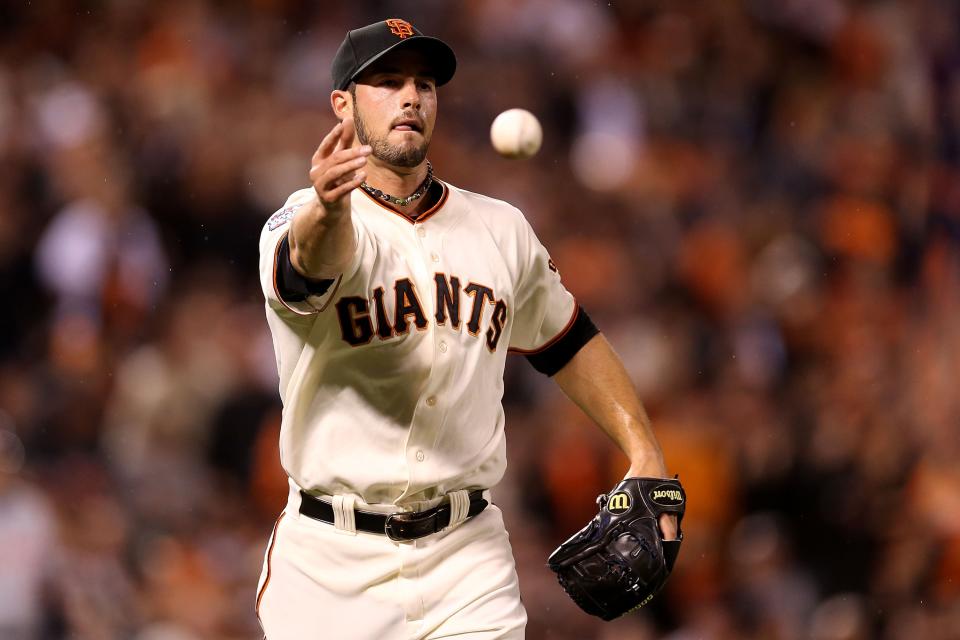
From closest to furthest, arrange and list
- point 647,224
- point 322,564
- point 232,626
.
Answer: point 322,564 → point 232,626 → point 647,224

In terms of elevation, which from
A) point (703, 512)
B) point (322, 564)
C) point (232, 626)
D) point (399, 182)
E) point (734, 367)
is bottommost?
point (232, 626)

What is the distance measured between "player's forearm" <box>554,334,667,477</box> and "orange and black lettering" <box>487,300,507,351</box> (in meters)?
0.34

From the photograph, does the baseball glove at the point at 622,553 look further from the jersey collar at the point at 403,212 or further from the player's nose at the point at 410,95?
the player's nose at the point at 410,95

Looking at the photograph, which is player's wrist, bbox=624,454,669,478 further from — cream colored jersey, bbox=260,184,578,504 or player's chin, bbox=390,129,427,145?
player's chin, bbox=390,129,427,145

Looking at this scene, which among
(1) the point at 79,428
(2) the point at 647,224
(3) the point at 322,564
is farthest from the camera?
(2) the point at 647,224

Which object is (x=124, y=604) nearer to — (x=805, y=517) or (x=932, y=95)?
(x=805, y=517)

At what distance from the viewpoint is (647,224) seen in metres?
6.43

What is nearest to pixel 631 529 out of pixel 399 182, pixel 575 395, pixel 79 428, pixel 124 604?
pixel 575 395

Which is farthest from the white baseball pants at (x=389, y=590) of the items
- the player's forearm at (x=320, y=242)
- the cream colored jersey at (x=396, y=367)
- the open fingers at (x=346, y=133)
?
the open fingers at (x=346, y=133)

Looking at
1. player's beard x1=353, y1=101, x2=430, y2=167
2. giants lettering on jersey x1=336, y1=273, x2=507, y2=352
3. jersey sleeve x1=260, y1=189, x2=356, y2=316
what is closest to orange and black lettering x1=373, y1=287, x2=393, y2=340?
giants lettering on jersey x1=336, y1=273, x2=507, y2=352

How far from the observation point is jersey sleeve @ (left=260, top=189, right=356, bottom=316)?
252 centimetres

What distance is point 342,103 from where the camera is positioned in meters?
3.07

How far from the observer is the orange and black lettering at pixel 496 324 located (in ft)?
9.60

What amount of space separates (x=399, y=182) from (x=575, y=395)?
0.71m
